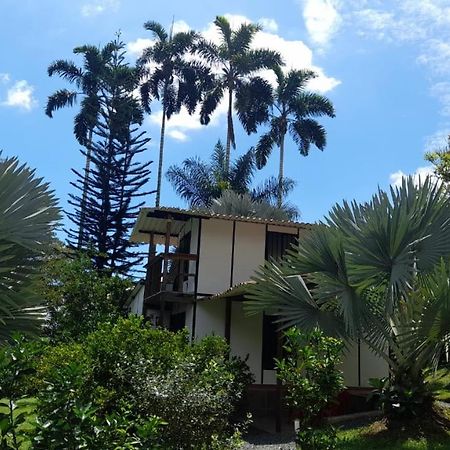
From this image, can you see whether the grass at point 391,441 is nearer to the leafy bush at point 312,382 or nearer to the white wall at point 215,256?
the leafy bush at point 312,382

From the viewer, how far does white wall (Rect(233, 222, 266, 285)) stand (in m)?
16.3

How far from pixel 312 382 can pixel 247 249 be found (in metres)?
10.1

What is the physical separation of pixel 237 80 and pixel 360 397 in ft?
76.2

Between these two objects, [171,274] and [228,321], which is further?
[171,274]

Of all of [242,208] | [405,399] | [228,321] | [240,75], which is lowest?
[405,399]

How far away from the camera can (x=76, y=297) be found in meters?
20.1

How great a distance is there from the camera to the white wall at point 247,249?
16266 mm

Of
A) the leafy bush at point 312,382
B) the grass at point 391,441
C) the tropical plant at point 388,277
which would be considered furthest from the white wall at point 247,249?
the leafy bush at point 312,382

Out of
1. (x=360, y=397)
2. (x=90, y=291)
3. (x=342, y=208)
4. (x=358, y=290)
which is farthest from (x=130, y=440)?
(x=90, y=291)

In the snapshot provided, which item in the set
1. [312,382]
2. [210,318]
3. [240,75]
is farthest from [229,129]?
[312,382]

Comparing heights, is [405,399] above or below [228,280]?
below

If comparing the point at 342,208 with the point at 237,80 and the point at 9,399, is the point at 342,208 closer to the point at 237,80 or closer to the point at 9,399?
the point at 9,399

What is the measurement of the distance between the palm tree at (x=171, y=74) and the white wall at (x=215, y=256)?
18.2 m

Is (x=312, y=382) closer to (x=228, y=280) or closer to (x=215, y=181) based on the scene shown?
(x=228, y=280)
